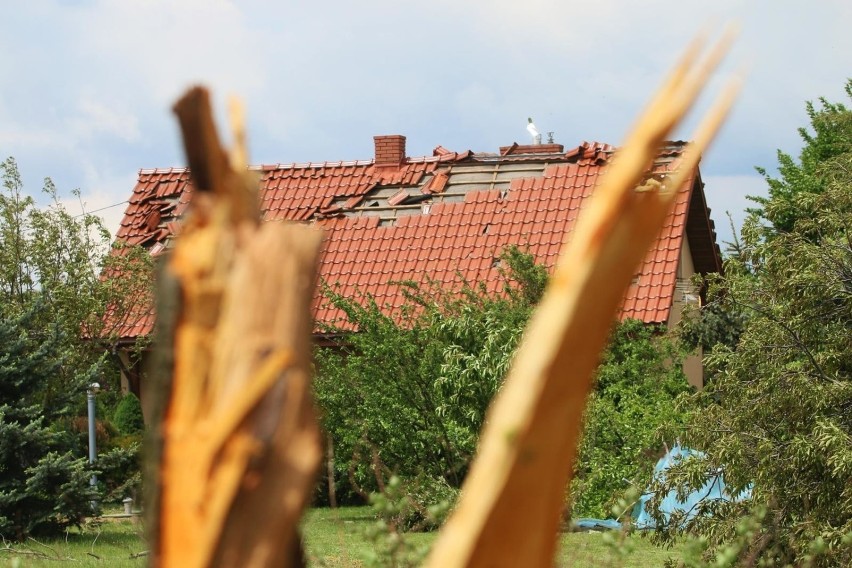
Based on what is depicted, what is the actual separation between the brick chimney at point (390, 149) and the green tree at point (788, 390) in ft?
45.8

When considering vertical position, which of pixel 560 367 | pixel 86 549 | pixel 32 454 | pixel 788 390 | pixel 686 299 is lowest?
pixel 86 549

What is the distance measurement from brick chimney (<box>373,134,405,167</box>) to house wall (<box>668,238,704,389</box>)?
217 inches

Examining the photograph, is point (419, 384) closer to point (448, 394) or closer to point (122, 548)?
point (448, 394)

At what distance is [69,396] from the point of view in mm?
12719

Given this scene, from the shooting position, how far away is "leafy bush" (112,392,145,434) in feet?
63.4

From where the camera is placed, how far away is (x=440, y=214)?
20828mm

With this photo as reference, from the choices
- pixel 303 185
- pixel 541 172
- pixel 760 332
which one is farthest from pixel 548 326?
pixel 303 185

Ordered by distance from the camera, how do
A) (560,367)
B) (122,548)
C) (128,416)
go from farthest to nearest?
1. (128,416)
2. (122,548)
3. (560,367)

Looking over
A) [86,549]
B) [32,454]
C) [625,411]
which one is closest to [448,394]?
[625,411]

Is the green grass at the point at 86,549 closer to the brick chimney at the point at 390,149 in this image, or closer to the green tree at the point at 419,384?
the green tree at the point at 419,384

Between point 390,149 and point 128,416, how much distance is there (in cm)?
685

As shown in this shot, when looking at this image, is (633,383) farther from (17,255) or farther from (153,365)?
(153,365)

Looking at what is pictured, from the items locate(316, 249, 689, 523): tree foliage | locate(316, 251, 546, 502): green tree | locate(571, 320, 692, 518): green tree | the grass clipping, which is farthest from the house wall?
the grass clipping

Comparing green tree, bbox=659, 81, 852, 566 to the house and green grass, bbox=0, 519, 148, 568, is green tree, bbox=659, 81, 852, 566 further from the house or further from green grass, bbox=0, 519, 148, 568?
the house
